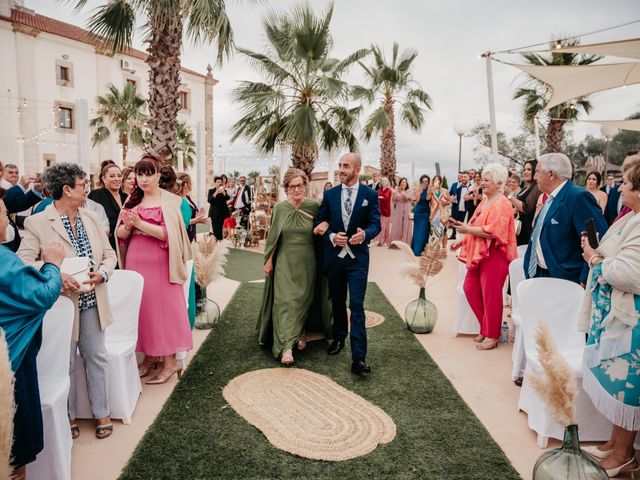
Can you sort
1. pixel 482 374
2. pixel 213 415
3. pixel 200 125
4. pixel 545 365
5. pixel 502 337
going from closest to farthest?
pixel 545 365
pixel 213 415
pixel 482 374
pixel 502 337
pixel 200 125

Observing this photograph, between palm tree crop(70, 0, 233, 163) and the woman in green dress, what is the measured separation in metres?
5.03

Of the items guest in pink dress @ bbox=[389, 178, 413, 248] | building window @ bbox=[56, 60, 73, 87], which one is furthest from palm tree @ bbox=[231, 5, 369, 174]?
building window @ bbox=[56, 60, 73, 87]

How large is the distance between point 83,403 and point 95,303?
807 mm

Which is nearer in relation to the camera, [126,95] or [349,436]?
[349,436]

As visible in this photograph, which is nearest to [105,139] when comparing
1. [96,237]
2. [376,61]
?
[376,61]

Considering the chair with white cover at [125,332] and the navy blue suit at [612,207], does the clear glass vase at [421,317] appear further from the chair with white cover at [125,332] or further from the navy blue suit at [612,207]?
the navy blue suit at [612,207]

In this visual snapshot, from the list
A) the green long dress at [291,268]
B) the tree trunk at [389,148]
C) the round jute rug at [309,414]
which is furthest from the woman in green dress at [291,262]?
the tree trunk at [389,148]

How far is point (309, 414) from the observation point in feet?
12.1

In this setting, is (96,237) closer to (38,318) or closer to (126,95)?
(38,318)

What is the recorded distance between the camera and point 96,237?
3.40m

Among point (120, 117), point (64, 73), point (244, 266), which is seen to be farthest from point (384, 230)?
point (64, 73)

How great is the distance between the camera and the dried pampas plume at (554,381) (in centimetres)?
198

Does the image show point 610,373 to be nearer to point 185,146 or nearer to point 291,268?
point 291,268

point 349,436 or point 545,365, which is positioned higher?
point 545,365
